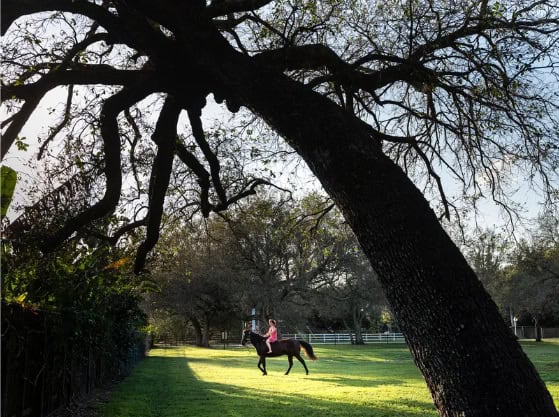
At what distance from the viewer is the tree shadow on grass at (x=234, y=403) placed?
31.2 ft

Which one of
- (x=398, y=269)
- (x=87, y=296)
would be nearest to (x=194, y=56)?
(x=398, y=269)

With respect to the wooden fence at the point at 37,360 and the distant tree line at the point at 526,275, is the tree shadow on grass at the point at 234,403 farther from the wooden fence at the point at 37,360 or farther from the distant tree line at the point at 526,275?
the distant tree line at the point at 526,275

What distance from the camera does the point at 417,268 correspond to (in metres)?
2.96

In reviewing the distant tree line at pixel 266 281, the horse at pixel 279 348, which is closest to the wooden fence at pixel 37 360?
the horse at pixel 279 348

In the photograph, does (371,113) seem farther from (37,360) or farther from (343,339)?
(343,339)

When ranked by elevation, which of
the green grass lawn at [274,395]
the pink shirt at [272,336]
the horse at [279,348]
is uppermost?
the pink shirt at [272,336]

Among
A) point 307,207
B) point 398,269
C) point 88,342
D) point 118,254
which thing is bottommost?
point 88,342

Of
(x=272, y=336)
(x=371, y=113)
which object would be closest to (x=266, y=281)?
(x=272, y=336)

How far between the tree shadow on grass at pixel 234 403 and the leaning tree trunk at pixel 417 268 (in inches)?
274

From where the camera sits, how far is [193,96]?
14.8 feet

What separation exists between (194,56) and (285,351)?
16496 mm

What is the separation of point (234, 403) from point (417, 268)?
354 inches

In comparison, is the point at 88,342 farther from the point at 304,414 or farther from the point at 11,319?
the point at 304,414

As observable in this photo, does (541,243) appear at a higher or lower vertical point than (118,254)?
higher
